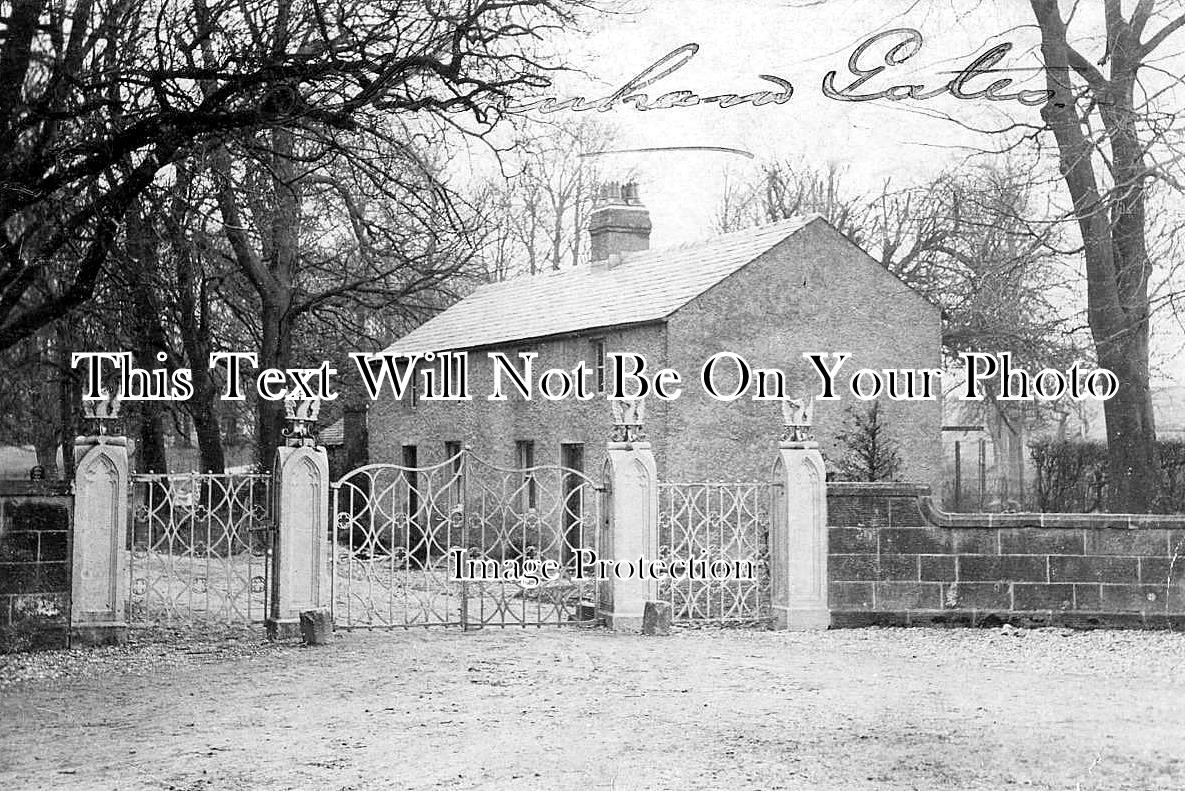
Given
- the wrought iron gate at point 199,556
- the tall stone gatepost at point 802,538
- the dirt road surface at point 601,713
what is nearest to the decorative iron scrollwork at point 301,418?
the wrought iron gate at point 199,556

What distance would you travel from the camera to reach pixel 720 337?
2192 cm

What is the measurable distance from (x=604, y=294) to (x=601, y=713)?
55.3 ft

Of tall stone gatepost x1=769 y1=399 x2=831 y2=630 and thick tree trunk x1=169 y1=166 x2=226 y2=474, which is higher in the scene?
thick tree trunk x1=169 y1=166 x2=226 y2=474

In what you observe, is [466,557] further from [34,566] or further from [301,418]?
[34,566]

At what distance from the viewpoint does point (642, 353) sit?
875 inches

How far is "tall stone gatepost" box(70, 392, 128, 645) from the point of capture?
11781mm

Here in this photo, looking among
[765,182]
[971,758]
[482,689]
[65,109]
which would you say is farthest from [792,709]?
[765,182]

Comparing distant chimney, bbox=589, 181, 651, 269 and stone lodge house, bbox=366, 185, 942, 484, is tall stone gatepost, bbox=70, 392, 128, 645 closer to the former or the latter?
stone lodge house, bbox=366, 185, 942, 484

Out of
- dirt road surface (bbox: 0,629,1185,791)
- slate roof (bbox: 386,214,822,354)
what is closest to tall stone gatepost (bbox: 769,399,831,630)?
dirt road surface (bbox: 0,629,1185,791)

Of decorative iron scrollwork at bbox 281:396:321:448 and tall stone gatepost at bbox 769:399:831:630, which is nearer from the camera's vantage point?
decorative iron scrollwork at bbox 281:396:321:448

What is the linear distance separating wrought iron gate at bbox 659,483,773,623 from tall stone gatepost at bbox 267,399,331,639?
3.41 meters

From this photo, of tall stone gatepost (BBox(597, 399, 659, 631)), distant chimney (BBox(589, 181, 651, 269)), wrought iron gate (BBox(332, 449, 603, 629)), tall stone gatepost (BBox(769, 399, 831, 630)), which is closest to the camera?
wrought iron gate (BBox(332, 449, 603, 629))

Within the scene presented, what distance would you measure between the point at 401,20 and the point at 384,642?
5656mm

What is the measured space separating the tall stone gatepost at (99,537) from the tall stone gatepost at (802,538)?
254 inches
